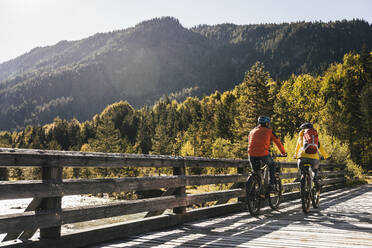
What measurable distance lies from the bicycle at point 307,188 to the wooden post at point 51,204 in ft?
18.9

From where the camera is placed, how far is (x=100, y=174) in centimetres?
5362

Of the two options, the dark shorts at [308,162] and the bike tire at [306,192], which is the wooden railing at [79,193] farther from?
the dark shorts at [308,162]

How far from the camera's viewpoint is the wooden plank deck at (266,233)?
4.72 metres

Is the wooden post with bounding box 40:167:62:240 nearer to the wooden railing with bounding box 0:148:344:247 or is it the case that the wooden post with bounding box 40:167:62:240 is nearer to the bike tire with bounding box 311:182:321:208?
the wooden railing with bounding box 0:148:344:247

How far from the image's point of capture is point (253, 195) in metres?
7.63

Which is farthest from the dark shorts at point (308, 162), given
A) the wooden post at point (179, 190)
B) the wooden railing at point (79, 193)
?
the wooden post at point (179, 190)

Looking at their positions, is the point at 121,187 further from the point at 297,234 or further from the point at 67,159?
the point at 297,234

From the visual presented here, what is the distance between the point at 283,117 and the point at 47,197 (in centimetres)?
4447

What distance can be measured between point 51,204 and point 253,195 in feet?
15.3

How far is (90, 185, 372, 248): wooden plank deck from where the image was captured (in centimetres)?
472

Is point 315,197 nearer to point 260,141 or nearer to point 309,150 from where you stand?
point 309,150

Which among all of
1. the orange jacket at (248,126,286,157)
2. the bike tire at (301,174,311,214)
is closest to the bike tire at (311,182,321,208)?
the bike tire at (301,174,311,214)

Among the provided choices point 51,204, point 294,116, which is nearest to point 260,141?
point 51,204

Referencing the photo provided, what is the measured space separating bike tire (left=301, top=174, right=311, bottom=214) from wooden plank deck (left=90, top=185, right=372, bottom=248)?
45 centimetres
